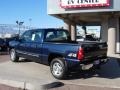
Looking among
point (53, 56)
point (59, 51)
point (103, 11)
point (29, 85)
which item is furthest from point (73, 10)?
point (29, 85)

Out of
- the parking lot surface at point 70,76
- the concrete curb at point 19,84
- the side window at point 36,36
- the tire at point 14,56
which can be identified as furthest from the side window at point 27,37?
the concrete curb at point 19,84

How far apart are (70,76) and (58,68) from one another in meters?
0.78

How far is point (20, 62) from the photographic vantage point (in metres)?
15.6

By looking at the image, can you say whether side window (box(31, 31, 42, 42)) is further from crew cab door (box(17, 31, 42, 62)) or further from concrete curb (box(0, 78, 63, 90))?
concrete curb (box(0, 78, 63, 90))

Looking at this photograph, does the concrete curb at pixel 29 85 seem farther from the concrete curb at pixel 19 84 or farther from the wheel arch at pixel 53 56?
the wheel arch at pixel 53 56

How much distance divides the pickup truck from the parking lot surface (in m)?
0.52

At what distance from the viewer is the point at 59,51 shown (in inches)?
444

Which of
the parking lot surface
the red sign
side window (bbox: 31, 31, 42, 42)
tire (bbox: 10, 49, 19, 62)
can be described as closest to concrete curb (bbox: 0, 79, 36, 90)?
the parking lot surface

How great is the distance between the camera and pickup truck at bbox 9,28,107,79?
10750 millimetres

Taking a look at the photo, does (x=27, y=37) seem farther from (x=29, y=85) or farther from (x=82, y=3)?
(x=82, y=3)

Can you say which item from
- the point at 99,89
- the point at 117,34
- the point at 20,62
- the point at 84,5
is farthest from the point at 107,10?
the point at 99,89

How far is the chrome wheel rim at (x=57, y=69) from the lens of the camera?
11216 millimetres

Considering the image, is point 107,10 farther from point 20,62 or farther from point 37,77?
point 37,77

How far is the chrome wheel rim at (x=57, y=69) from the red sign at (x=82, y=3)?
31.1 ft
